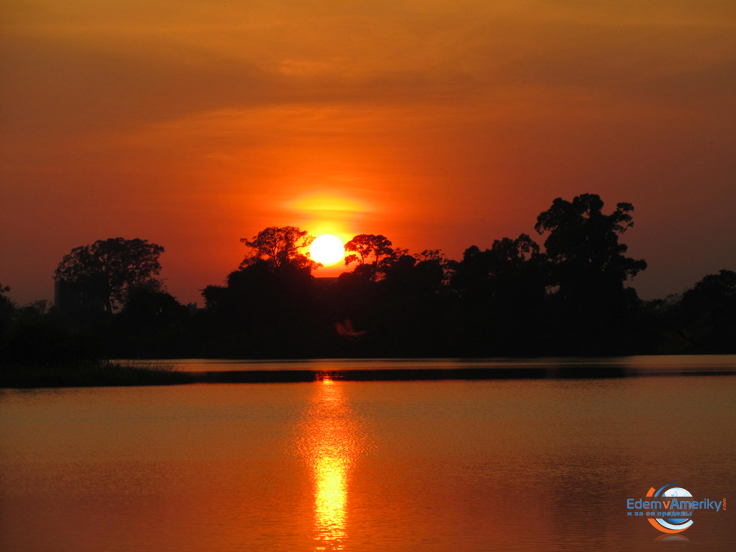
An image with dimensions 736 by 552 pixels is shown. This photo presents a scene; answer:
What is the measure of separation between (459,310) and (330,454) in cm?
10357

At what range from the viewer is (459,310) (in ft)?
412

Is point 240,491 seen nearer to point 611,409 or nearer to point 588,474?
point 588,474

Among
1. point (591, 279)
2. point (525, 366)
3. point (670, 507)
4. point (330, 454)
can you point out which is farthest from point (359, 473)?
point (591, 279)

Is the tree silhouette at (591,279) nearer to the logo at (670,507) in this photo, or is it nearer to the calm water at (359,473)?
the calm water at (359,473)

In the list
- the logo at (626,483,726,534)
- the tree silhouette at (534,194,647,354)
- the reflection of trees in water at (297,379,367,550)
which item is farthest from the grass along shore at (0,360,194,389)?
the tree silhouette at (534,194,647,354)

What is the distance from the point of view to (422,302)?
418 feet

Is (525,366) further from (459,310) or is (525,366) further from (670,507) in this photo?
(670,507)

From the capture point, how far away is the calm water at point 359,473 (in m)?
13.1

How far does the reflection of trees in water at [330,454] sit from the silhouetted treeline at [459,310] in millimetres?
83139

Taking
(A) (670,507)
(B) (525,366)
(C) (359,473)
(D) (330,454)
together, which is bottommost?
(B) (525,366)

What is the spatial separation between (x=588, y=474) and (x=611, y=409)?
676 inches

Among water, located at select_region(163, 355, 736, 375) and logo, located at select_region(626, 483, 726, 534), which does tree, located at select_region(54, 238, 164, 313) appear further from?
logo, located at select_region(626, 483, 726, 534)

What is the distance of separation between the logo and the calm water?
27 cm

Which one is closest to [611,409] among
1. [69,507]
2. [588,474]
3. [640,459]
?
[640,459]
